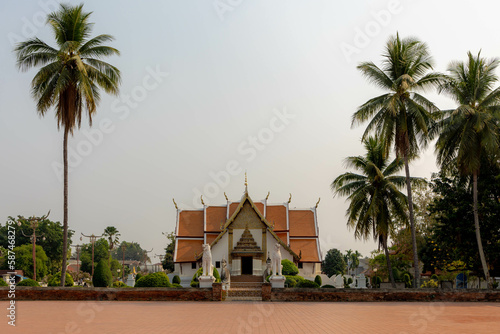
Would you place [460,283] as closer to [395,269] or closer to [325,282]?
[395,269]

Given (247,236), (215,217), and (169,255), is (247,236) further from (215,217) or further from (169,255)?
(169,255)

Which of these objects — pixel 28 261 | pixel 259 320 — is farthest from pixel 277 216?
pixel 28 261

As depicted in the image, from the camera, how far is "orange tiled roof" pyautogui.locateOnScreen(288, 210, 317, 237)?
1597 inches

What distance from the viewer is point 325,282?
38031mm

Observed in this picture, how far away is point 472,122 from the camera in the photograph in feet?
78.6

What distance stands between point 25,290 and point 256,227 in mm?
19673

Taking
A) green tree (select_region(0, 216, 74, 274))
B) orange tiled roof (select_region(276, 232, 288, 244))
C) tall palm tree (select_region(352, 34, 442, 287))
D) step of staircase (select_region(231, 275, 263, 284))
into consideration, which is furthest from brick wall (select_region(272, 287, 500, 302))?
green tree (select_region(0, 216, 74, 274))

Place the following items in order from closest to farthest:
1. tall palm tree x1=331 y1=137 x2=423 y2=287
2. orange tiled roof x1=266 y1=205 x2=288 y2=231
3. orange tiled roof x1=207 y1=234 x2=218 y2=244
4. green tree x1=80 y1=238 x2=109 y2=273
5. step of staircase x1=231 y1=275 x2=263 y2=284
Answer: tall palm tree x1=331 y1=137 x2=423 y2=287 < step of staircase x1=231 y1=275 x2=263 y2=284 < orange tiled roof x1=207 y1=234 x2=218 y2=244 < orange tiled roof x1=266 y1=205 x2=288 y2=231 < green tree x1=80 y1=238 x2=109 y2=273

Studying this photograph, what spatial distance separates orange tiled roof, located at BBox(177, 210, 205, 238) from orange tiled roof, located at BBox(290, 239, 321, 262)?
24.5 ft

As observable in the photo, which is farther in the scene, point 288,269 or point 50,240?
point 50,240

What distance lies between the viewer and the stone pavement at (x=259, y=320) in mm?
11773

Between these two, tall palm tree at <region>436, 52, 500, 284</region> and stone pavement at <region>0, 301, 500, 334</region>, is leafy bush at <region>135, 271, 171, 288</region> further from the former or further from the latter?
tall palm tree at <region>436, 52, 500, 284</region>

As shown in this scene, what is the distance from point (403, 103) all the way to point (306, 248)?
1808cm

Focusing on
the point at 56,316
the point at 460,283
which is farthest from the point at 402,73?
the point at 460,283
